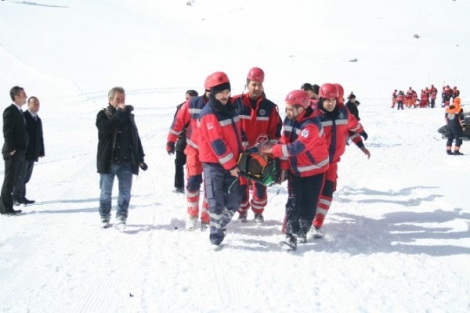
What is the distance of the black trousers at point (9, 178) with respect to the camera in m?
6.30

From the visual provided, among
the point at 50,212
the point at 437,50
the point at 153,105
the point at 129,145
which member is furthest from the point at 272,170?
the point at 437,50

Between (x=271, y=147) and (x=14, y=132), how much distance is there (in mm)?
4089

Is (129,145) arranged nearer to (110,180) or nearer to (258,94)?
(110,180)

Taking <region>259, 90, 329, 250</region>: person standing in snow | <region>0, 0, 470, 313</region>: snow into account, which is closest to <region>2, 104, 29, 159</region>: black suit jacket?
<region>0, 0, 470, 313</region>: snow

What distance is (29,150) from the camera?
705cm

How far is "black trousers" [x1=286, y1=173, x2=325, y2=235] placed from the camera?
16.2ft

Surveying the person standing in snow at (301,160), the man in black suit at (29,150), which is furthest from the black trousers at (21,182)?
the person standing in snow at (301,160)

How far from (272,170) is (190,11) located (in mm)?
52876

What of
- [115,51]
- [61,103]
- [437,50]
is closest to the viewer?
[61,103]

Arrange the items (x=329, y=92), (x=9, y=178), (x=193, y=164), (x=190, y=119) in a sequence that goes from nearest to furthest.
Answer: (x=329, y=92) < (x=193, y=164) < (x=190, y=119) < (x=9, y=178)

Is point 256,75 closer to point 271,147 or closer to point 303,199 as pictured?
point 271,147

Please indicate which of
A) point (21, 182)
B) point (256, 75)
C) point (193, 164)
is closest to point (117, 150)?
point (193, 164)

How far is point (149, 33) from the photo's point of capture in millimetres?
44281

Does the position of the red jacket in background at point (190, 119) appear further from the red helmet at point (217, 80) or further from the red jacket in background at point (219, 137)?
the red helmet at point (217, 80)
